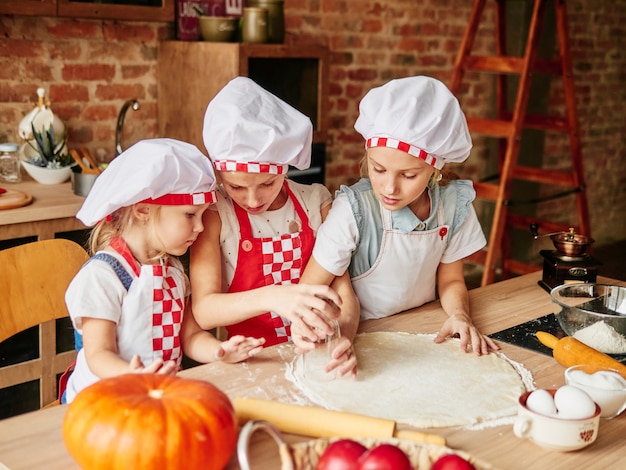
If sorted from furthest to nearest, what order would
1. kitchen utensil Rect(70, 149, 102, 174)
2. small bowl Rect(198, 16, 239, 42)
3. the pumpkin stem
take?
small bowl Rect(198, 16, 239, 42) → kitchen utensil Rect(70, 149, 102, 174) → the pumpkin stem

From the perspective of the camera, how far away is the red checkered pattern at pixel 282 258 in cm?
194

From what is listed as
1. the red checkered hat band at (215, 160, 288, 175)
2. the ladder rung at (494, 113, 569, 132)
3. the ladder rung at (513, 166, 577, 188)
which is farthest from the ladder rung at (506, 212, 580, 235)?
the red checkered hat band at (215, 160, 288, 175)

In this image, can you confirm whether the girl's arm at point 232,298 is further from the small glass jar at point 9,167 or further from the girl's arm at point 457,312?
the small glass jar at point 9,167

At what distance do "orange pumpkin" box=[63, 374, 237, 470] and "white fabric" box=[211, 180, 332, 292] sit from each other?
77cm

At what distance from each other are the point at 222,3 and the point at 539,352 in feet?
7.96

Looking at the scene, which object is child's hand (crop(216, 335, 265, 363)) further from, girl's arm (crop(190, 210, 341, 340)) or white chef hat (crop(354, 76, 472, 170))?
white chef hat (crop(354, 76, 472, 170))

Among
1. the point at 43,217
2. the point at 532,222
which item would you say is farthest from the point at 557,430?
the point at 532,222

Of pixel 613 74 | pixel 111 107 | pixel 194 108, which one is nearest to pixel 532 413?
pixel 194 108

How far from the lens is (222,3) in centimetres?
351

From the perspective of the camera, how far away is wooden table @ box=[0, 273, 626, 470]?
1197mm

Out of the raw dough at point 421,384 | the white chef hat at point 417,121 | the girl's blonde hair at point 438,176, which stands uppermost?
the white chef hat at point 417,121

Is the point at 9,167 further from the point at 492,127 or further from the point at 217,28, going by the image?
the point at 492,127

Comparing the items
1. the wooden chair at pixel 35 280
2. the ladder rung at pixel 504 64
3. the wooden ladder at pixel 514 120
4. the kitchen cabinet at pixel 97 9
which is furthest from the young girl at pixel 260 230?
the ladder rung at pixel 504 64

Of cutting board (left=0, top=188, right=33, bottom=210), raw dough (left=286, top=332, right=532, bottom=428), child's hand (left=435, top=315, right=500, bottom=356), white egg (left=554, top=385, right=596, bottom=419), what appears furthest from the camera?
cutting board (left=0, top=188, right=33, bottom=210)
